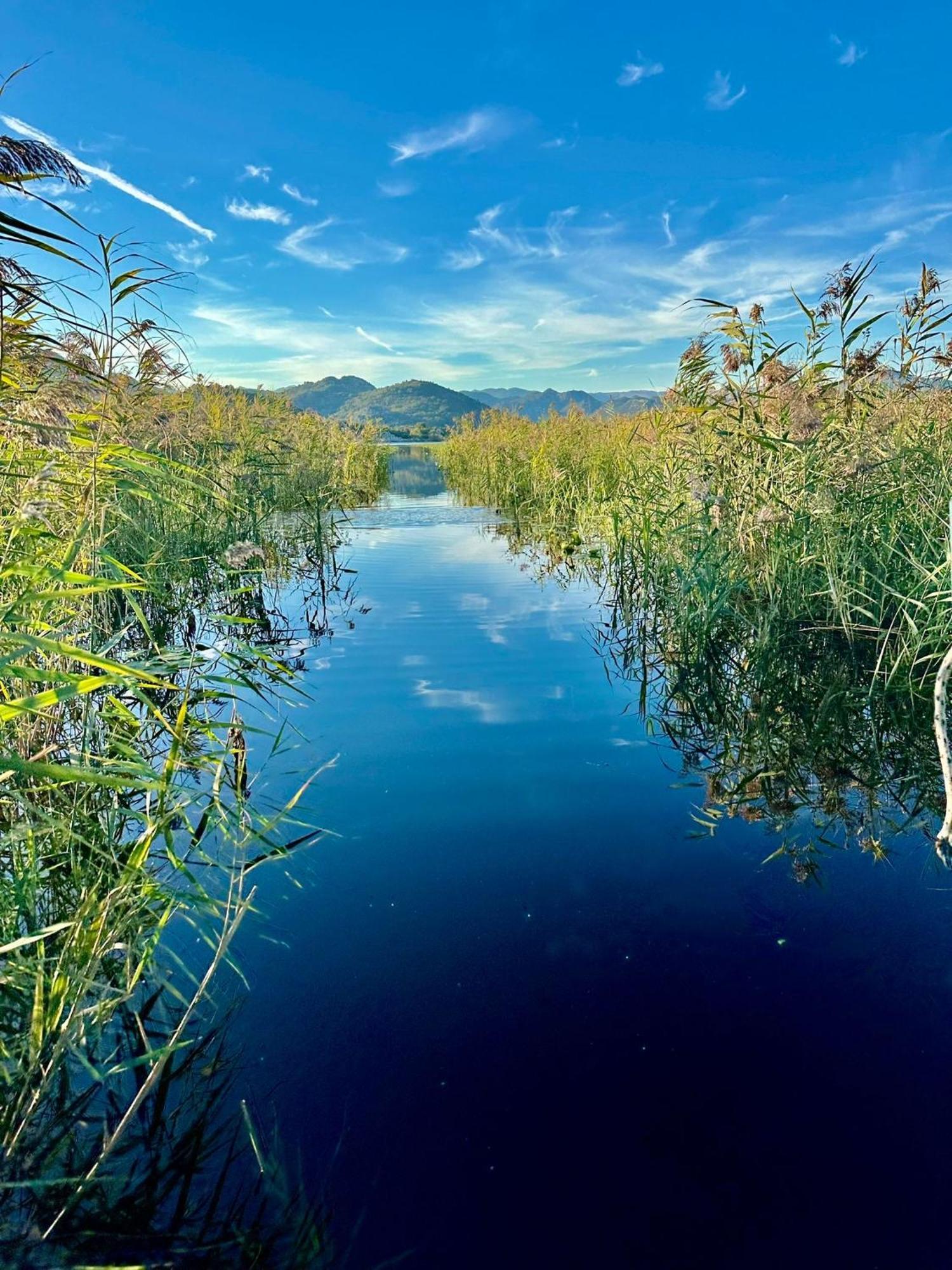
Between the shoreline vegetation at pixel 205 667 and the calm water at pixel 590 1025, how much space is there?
0.17m

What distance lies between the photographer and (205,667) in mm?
3318

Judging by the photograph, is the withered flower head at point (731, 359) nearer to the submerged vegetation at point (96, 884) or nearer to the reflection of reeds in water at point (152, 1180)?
the submerged vegetation at point (96, 884)

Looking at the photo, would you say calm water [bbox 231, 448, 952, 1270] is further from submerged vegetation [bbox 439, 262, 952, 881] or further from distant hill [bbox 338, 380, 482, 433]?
distant hill [bbox 338, 380, 482, 433]

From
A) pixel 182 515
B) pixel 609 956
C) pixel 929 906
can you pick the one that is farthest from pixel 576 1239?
pixel 182 515

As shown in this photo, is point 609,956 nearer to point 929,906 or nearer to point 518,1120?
point 518,1120

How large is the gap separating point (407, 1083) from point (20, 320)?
2.26 meters

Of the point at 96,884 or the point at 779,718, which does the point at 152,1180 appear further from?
the point at 779,718

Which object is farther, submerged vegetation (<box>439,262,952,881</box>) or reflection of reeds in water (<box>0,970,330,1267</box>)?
submerged vegetation (<box>439,262,952,881</box>)

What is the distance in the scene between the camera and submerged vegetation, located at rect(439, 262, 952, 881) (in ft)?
10.4

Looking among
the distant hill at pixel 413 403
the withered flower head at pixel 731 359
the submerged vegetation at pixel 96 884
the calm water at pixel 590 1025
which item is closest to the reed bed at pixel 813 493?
the withered flower head at pixel 731 359

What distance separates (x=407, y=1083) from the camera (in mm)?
1680

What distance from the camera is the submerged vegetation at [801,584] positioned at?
3.18 meters

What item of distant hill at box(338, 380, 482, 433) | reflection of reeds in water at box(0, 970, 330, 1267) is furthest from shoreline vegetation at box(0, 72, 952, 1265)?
distant hill at box(338, 380, 482, 433)

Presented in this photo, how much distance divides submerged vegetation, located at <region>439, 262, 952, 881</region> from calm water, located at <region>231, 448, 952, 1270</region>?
0.40 m
